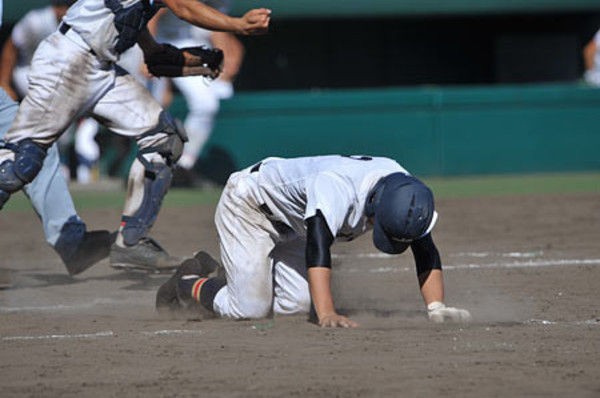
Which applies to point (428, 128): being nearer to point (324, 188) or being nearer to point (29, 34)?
point (29, 34)

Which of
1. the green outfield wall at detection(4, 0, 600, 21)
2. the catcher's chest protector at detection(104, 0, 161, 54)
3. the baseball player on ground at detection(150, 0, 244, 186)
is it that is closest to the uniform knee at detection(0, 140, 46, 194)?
the catcher's chest protector at detection(104, 0, 161, 54)

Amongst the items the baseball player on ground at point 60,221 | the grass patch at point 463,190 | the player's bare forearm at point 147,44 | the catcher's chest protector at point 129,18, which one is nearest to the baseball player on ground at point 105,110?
the catcher's chest protector at point 129,18

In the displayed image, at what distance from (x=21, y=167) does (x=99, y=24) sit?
1.00 metres

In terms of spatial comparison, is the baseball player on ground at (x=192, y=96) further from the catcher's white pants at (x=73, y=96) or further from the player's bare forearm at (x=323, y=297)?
the player's bare forearm at (x=323, y=297)

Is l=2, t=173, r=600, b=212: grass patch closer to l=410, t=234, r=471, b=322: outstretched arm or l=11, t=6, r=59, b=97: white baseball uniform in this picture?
l=11, t=6, r=59, b=97: white baseball uniform

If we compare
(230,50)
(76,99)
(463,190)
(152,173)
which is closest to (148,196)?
(152,173)

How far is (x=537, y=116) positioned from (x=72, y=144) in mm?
6059

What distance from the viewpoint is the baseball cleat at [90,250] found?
8305mm

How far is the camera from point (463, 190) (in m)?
14.5

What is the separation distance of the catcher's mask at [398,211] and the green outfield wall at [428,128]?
929 cm

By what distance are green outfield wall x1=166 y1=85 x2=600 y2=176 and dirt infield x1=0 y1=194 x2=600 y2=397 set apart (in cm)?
539

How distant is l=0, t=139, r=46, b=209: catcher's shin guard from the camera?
25.1 feet

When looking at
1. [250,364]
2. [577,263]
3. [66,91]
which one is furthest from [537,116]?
[250,364]

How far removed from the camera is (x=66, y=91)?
25.8ft
